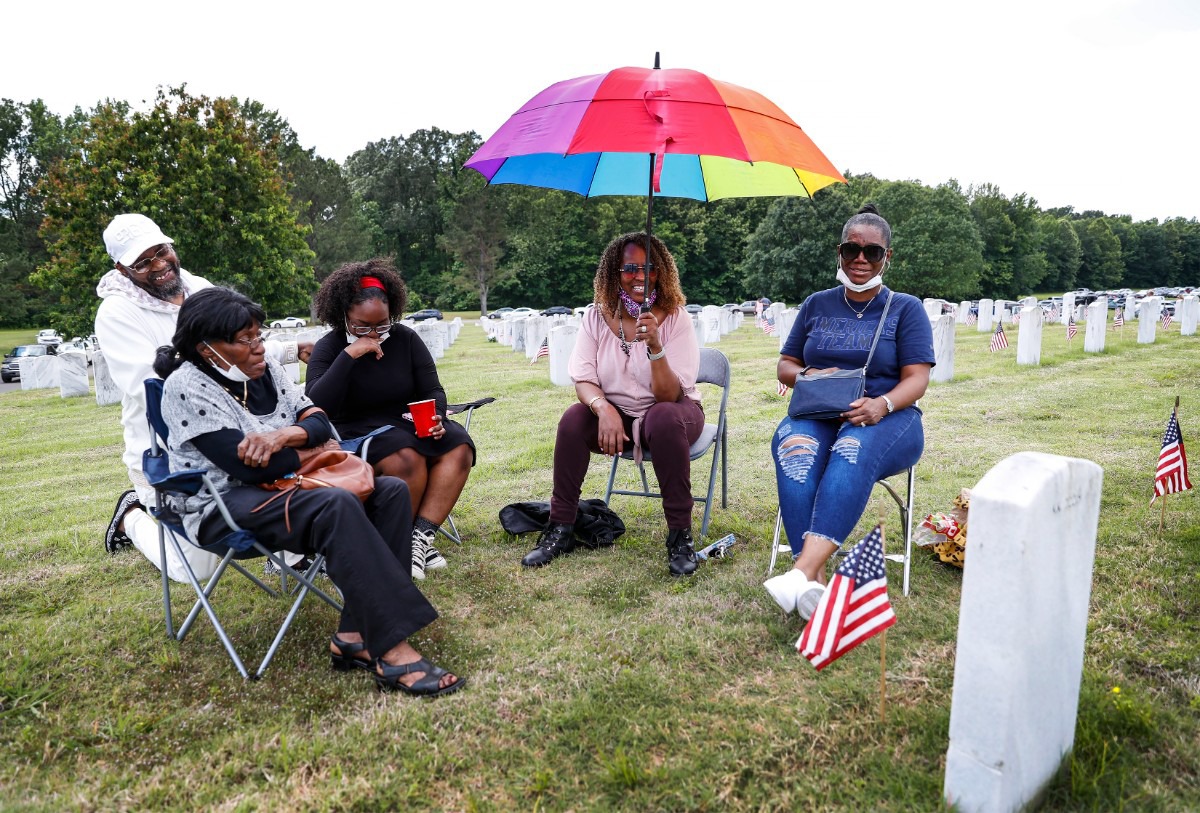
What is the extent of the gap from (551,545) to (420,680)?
4.57ft

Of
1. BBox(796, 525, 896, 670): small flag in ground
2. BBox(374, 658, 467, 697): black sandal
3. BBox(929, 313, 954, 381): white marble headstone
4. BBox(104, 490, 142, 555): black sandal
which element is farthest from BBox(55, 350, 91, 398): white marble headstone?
BBox(796, 525, 896, 670): small flag in ground

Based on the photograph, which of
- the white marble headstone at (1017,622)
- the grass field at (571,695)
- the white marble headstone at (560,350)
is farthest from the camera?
the white marble headstone at (560,350)

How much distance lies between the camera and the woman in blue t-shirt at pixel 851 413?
3.20 meters

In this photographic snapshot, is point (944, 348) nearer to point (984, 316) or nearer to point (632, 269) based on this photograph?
point (632, 269)

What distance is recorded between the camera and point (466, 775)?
7.42ft

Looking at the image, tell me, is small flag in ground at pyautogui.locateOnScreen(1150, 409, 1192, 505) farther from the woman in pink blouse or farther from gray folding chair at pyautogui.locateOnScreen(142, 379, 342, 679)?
gray folding chair at pyautogui.locateOnScreen(142, 379, 342, 679)

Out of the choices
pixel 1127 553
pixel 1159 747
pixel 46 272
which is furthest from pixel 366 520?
pixel 46 272

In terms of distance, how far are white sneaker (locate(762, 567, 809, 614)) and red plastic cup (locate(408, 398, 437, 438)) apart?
1864 mm

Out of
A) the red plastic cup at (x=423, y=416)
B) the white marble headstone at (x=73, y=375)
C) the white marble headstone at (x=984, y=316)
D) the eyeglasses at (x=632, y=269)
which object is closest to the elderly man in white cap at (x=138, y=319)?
the red plastic cup at (x=423, y=416)

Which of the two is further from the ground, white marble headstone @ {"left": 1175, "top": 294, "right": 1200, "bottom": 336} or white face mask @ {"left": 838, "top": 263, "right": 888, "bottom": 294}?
white face mask @ {"left": 838, "top": 263, "right": 888, "bottom": 294}

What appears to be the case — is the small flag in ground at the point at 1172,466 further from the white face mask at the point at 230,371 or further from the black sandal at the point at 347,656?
the white face mask at the point at 230,371

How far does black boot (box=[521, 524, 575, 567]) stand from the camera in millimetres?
3942

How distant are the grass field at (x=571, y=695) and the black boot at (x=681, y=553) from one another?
10cm

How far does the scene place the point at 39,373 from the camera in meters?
14.3
